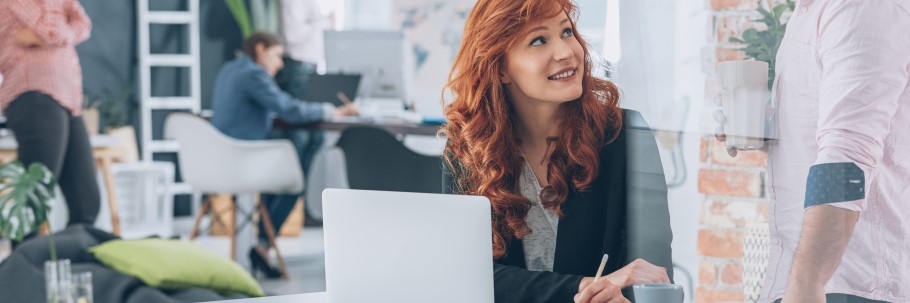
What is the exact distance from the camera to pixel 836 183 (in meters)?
1.60

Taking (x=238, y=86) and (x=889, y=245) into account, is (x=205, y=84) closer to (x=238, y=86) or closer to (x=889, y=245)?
(x=238, y=86)

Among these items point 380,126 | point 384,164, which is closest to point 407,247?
point 384,164

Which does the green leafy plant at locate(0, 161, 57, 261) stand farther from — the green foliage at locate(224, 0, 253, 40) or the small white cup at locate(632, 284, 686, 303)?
the green foliage at locate(224, 0, 253, 40)

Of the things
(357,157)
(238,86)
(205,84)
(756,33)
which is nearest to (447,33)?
(205,84)

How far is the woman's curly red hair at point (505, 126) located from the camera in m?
2.14

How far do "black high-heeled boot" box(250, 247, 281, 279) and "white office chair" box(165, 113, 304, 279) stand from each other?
0.20 ft

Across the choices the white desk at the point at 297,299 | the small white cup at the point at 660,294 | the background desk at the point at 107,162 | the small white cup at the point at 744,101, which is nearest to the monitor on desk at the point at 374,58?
the background desk at the point at 107,162

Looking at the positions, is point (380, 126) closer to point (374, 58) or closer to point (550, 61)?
point (374, 58)

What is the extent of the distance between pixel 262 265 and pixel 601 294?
4.09 meters

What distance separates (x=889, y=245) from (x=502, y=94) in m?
0.88

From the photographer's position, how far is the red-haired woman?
2107mm

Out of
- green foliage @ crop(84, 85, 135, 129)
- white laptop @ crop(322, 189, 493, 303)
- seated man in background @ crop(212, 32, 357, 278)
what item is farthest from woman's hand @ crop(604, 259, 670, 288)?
green foliage @ crop(84, 85, 135, 129)

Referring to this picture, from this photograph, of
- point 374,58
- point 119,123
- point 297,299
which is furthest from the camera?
point 119,123

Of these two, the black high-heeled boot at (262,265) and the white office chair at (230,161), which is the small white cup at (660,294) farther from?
the black high-heeled boot at (262,265)
